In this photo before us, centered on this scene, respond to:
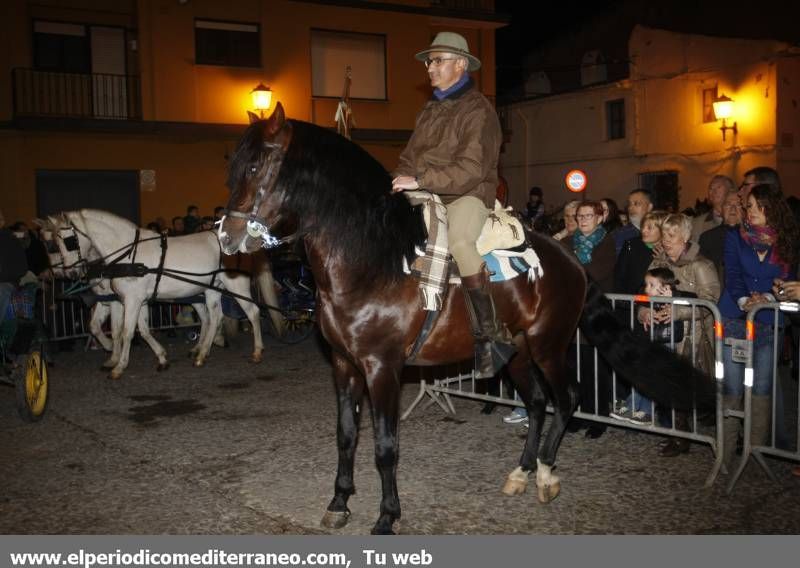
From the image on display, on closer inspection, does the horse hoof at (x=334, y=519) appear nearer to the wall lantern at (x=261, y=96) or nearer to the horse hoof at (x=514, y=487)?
the horse hoof at (x=514, y=487)

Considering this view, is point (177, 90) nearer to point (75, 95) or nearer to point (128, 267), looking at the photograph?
point (75, 95)

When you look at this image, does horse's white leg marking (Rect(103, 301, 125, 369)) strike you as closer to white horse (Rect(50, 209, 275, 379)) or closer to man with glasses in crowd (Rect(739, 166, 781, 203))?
white horse (Rect(50, 209, 275, 379))

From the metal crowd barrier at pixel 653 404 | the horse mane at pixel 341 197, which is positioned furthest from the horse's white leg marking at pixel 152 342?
the horse mane at pixel 341 197


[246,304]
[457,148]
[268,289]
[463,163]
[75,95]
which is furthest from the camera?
[75,95]

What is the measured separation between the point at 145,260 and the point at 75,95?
454 inches

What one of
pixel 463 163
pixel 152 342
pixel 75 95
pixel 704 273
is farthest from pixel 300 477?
pixel 75 95

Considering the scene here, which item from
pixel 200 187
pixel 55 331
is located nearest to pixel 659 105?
pixel 200 187

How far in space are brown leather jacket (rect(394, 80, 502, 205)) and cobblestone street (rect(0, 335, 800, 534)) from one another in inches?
83.0

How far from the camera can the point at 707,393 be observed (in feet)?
17.5

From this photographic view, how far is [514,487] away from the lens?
530cm

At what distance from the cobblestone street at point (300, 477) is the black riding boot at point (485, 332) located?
0.97 m

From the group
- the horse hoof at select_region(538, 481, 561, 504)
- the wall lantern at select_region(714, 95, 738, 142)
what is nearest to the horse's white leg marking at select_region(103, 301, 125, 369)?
the horse hoof at select_region(538, 481, 561, 504)
